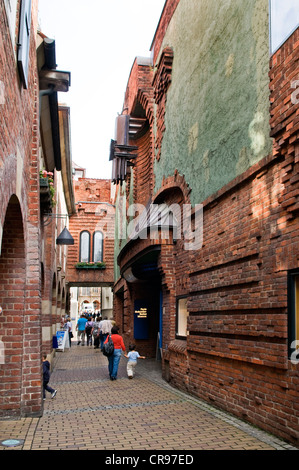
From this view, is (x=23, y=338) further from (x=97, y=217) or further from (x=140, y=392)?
(x=97, y=217)

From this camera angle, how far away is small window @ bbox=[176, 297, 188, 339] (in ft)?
37.5

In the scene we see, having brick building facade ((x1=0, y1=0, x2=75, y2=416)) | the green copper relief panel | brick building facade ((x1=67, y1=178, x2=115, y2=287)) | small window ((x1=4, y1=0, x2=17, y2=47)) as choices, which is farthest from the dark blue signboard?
brick building facade ((x1=67, y1=178, x2=115, y2=287))

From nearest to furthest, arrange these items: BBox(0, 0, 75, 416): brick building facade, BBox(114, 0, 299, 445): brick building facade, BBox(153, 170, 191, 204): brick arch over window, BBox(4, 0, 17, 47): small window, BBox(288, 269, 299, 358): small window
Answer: BBox(4, 0, 17, 47): small window → BBox(0, 0, 75, 416): brick building facade → BBox(288, 269, 299, 358): small window → BBox(114, 0, 299, 445): brick building facade → BBox(153, 170, 191, 204): brick arch over window

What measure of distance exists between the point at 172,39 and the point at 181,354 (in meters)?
8.20

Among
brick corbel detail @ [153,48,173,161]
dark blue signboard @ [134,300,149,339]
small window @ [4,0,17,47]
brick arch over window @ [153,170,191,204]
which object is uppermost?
brick corbel detail @ [153,48,173,161]

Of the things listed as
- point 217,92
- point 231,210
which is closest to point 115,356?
point 231,210

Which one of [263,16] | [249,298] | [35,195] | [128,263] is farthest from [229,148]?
[128,263]

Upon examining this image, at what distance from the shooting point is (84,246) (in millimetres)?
33906

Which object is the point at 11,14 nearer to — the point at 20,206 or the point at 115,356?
the point at 20,206

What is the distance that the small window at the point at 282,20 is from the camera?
625cm

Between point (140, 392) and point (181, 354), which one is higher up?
point (181, 354)

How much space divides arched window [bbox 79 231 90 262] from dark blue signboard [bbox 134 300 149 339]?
15.6 metres

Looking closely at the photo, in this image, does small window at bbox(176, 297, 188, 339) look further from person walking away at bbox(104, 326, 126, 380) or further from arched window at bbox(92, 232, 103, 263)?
arched window at bbox(92, 232, 103, 263)

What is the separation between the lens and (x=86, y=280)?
3294 centimetres
